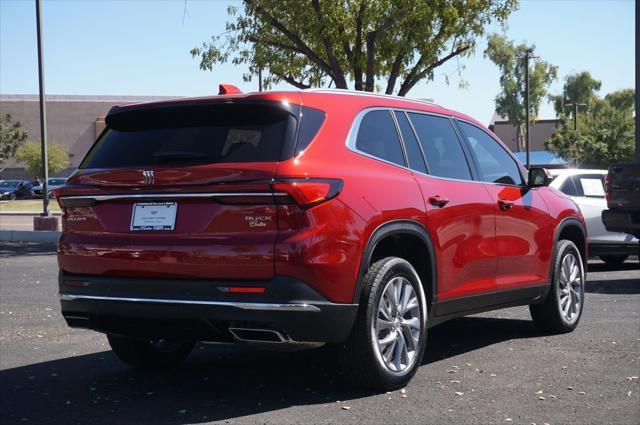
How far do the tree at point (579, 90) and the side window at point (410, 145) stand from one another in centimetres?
9973

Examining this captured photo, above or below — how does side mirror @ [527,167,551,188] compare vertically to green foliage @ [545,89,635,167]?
below

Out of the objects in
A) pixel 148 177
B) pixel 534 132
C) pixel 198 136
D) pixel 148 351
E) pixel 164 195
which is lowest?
pixel 148 351

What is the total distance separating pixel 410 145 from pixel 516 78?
92460 millimetres

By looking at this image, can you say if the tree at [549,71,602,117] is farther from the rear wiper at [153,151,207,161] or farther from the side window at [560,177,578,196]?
the rear wiper at [153,151,207,161]

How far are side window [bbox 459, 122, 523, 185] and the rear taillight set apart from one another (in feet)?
6.88

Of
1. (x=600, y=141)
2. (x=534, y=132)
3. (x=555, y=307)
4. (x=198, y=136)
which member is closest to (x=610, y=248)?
(x=555, y=307)

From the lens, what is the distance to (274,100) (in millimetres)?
5203

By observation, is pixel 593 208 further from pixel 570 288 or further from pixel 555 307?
pixel 555 307

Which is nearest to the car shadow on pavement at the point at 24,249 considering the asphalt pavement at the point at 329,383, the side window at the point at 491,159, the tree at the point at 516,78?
the asphalt pavement at the point at 329,383

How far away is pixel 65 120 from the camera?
76.8m

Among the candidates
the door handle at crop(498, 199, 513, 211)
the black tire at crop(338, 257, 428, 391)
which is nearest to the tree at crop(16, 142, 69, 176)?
the door handle at crop(498, 199, 513, 211)

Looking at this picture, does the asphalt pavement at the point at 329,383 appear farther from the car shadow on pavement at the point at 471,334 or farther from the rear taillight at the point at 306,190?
the rear taillight at the point at 306,190

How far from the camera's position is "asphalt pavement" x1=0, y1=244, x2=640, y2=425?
198 inches

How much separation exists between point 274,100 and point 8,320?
4872mm
